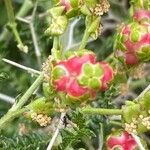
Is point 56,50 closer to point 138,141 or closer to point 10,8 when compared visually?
point 138,141

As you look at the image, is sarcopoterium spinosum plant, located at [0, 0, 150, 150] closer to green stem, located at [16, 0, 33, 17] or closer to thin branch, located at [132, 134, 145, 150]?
thin branch, located at [132, 134, 145, 150]

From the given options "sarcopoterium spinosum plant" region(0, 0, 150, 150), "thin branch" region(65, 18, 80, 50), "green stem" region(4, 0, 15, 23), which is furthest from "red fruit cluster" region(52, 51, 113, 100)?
"thin branch" region(65, 18, 80, 50)

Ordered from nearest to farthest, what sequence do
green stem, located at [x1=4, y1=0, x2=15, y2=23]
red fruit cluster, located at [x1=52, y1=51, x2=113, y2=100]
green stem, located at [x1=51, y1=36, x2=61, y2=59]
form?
red fruit cluster, located at [x1=52, y1=51, x2=113, y2=100] → green stem, located at [x1=51, y1=36, x2=61, y2=59] → green stem, located at [x1=4, y1=0, x2=15, y2=23]

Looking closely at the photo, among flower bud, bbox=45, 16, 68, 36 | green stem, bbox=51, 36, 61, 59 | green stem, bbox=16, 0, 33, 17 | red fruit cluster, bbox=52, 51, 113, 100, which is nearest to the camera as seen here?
red fruit cluster, bbox=52, 51, 113, 100

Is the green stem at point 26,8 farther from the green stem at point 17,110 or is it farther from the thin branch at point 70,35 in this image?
the green stem at point 17,110

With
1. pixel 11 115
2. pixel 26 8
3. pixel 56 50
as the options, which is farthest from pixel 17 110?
pixel 26 8

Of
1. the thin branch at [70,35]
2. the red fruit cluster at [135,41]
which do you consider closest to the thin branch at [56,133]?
the red fruit cluster at [135,41]

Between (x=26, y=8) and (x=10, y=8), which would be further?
(x=26, y=8)
